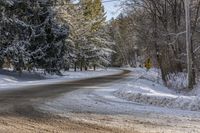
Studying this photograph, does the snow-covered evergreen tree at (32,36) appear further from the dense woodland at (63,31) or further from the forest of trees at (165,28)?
the forest of trees at (165,28)

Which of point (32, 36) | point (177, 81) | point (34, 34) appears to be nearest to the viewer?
point (177, 81)

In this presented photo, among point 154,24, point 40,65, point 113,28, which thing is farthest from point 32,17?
point 113,28

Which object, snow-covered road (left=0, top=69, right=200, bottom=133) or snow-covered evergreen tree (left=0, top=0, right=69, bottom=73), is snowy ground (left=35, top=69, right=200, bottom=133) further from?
snow-covered evergreen tree (left=0, top=0, right=69, bottom=73)

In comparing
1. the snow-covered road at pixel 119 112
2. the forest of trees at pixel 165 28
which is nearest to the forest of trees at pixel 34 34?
the forest of trees at pixel 165 28

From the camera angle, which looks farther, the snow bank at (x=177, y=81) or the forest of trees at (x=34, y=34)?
the forest of trees at (x=34, y=34)

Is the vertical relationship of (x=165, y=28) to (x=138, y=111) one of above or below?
above

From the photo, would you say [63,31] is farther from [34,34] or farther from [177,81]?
[177,81]

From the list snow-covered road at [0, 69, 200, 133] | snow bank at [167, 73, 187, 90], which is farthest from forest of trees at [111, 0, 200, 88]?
snow-covered road at [0, 69, 200, 133]

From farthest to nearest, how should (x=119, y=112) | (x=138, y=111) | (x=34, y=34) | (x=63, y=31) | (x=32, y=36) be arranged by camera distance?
(x=63, y=31), (x=34, y=34), (x=32, y=36), (x=138, y=111), (x=119, y=112)

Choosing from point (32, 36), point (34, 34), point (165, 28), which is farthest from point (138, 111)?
point (165, 28)

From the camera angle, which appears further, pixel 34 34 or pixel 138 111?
pixel 34 34

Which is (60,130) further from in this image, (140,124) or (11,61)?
(11,61)

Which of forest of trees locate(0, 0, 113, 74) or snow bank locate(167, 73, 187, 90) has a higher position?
forest of trees locate(0, 0, 113, 74)

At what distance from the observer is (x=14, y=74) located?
116 ft
